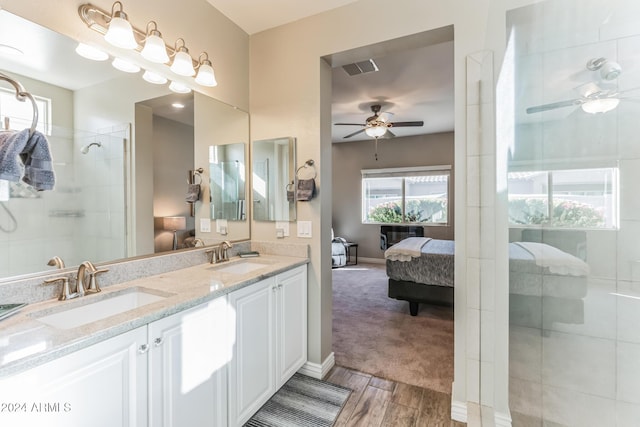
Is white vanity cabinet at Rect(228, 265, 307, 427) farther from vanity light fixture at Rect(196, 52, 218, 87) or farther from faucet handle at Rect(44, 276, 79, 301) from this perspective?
vanity light fixture at Rect(196, 52, 218, 87)

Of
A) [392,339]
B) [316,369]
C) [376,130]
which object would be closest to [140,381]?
[316,369]

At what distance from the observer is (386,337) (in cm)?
281

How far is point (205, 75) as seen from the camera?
1895 mm

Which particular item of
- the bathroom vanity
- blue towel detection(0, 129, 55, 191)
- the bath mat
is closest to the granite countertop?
the bathroom vanity

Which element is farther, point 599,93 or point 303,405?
point 303,405

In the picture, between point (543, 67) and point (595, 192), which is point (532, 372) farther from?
point (543, 67)

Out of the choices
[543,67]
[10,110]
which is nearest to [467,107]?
[543,67]

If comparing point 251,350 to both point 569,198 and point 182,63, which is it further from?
point 182,63

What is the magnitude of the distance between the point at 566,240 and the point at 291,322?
5.31 feet

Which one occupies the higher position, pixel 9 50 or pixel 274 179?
pixel 9 50

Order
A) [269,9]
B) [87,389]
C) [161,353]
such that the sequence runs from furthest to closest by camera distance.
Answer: [269,9], [161,353], [87,389]

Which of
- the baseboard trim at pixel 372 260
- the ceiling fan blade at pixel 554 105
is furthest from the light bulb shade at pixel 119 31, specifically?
the baseboard trim at pixel 372 260

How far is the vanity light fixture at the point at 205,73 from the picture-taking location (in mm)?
1890

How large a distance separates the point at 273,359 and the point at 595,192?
179 cm
